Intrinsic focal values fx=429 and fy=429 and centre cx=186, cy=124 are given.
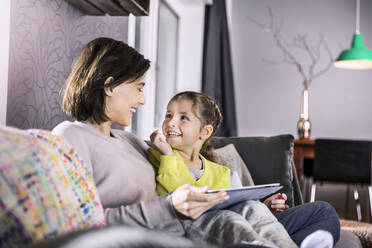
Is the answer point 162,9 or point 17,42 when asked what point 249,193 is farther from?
point 162,9

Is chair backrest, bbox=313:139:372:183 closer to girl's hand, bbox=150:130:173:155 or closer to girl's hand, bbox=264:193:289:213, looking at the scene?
girl's hand, bbox=264:193:289:213

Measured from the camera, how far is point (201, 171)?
1.58 meters

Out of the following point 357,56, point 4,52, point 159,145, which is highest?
point 357,56

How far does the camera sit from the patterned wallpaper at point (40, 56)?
126 cm

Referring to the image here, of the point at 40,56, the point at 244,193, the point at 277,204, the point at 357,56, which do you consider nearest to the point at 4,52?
the point at 40,56

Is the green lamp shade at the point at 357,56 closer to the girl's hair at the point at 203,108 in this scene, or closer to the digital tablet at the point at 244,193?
the girl's hair at the point at 203,108

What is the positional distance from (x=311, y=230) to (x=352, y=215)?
3.27 metres

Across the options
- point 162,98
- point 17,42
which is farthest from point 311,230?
point 162,98

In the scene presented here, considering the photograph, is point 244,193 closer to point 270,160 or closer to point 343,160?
point 270,160

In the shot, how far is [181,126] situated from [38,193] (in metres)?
1.02

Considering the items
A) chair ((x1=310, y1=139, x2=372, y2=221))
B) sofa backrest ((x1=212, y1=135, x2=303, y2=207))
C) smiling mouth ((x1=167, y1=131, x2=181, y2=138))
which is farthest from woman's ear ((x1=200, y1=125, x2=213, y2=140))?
chair ((x1=310, y1=139, x2=372, y2=221))

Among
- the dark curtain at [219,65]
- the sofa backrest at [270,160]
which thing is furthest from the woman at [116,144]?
the dark curtain at [219,65]

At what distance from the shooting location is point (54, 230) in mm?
620

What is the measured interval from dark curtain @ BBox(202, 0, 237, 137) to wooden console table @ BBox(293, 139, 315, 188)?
0.66 metres
